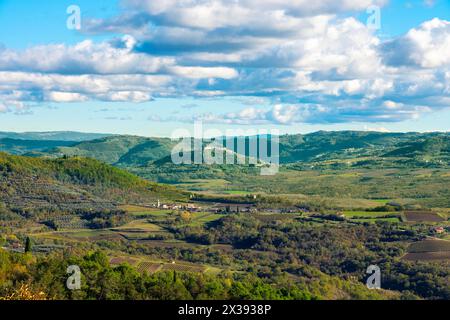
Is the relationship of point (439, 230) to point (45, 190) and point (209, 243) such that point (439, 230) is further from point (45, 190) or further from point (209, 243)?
point (45, 190)

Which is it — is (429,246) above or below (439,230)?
below

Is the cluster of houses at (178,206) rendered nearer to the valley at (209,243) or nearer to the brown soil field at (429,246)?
the valley at (209,243)

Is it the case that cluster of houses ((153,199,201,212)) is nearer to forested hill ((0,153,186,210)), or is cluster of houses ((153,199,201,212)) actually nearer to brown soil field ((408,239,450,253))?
forested hill ((0,153,186,210))

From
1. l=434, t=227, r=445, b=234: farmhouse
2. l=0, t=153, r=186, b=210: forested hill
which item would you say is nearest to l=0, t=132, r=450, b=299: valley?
l=434, t=227, r=445, b=234: farmhouse

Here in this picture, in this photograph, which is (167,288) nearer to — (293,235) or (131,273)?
(131,273)

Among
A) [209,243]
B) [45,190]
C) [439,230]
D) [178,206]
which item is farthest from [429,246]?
[45,190]

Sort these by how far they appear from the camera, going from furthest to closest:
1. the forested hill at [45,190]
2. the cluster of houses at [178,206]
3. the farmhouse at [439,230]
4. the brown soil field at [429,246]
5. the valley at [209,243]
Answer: the forested hill at [45,190], the cluster of houses at [178,206], the farmhouse at [439,230], the brown soil field at [429,246], the valley at [209,243]

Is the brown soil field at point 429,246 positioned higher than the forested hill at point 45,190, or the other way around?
the forested hill at point 45,190

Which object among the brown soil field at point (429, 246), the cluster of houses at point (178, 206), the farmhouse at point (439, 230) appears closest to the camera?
the brown soil field at point (429, 246)

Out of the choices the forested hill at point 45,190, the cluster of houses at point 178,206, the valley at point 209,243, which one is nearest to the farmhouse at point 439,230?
the valley at point 209,243

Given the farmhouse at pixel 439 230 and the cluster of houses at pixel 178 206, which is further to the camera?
the cluster of houses at pixel 178 206

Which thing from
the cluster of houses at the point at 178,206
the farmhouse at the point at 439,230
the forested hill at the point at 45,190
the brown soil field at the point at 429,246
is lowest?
the brown soil field at the point at 429,246
